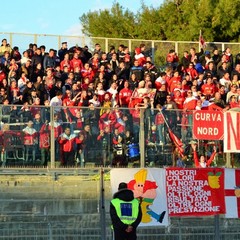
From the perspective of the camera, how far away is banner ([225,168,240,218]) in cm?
1733

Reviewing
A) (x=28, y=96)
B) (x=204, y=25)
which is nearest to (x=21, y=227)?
(x=28, y=96)

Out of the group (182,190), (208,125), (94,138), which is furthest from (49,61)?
(182,190)

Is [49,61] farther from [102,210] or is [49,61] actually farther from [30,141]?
[102,210]

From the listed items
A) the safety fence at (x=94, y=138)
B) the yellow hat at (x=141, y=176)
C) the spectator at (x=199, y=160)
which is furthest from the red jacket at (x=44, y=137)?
the yellow hat at (x=141, y=176)

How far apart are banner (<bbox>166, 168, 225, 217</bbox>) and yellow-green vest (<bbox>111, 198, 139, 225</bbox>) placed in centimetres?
155

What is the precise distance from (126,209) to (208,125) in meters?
3.62

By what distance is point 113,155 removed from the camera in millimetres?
19812

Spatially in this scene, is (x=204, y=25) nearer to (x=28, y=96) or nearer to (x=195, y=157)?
(x=28, y=96)

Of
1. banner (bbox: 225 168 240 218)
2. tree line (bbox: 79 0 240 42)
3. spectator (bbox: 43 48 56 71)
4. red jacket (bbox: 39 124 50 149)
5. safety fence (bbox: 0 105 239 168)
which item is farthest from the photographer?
tree line (bbox: 79 0 240 42)

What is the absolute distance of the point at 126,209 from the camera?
50.7 feet

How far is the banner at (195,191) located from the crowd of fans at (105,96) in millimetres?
2453

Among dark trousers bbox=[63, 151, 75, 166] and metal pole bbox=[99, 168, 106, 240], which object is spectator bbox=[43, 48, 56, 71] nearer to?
dark trousers bbox=[63, 151, 75, 166]

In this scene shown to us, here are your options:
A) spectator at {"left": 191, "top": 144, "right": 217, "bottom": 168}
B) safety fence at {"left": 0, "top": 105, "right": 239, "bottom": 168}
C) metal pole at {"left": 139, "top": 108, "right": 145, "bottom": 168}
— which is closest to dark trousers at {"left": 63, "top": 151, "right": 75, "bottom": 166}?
safety fence at {"left": 0, "top": 105, "right": 239, "bottom": 168}

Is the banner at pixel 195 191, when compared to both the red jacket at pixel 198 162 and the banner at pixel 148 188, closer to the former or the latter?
the banner at pixel 148 188
